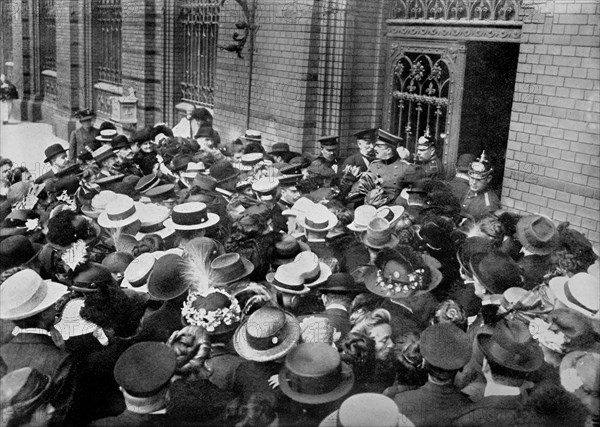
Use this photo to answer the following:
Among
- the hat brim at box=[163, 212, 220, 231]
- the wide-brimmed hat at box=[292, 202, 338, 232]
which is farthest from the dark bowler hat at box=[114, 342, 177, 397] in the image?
the wide-brimmed hat at box=[292, 202, 338, 232]

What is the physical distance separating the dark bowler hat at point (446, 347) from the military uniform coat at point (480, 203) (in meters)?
2.48

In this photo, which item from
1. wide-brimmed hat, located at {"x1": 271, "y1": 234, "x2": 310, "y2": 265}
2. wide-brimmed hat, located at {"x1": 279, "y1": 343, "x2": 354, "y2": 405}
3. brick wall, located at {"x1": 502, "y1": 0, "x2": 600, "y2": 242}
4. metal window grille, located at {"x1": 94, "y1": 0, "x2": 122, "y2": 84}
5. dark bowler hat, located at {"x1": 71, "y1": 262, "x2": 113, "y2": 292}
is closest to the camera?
wide-brimmed hat, located at {"x1": 279, "y1": 343, "x2": 354, "y2": 405}

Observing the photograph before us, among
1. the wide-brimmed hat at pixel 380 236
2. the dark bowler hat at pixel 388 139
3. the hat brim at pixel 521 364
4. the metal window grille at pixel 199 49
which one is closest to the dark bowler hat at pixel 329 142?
the dark bowler hat at pixel 388 139

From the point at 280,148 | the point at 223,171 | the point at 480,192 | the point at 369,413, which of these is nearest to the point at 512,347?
the point at 369,413

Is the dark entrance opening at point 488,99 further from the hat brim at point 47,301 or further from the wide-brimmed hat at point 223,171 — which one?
the hat brim at point 47,301

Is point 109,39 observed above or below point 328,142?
above

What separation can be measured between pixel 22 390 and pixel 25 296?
72 centimetres

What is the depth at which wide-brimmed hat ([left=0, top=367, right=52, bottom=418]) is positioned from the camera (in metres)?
3.54

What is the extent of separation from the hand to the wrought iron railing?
4593 mm

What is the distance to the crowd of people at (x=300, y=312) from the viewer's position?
374cm

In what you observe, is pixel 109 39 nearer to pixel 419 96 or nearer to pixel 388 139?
pixel 419 96

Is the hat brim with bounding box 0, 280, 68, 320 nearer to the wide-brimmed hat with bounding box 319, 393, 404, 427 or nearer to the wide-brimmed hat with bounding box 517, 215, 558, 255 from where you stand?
the wide-brimmed hat with bounding box 319, 393, 404, 427

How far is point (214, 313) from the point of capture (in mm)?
4148

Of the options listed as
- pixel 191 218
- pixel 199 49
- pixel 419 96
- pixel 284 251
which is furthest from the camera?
pixel 199 49
